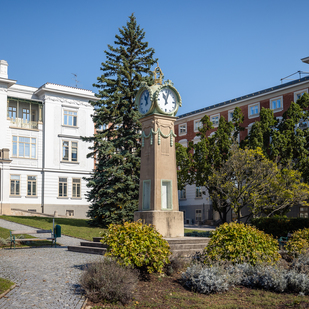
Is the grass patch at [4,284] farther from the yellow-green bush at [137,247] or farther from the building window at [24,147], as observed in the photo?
the building window at [24,147]

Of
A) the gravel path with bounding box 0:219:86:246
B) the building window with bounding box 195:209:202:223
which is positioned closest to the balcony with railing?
the gravel path with bounding box 0:219:86:246

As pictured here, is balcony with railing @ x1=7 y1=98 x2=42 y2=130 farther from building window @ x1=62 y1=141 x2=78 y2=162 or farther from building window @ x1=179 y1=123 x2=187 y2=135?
building window @ x1=179 y1=123 x2=187 y2=135

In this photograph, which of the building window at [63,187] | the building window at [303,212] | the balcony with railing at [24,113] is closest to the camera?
the building window at [303,212]

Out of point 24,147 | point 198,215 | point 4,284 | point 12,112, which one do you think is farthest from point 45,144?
point 4,284

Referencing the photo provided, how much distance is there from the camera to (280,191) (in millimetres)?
28453

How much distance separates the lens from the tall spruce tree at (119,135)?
24219 millimetres

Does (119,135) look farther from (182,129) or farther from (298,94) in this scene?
(182,129)

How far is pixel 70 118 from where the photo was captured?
4359 centimetres

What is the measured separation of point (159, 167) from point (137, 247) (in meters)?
5.55

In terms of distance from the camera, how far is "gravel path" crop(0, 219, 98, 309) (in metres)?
7.28

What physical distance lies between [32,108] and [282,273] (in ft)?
128

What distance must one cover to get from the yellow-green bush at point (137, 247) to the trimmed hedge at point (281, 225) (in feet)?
49.7

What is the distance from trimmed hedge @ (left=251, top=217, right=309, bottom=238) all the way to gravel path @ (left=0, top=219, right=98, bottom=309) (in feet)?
45.1

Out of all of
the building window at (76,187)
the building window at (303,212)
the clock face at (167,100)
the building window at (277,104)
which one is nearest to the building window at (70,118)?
the building window at (76,187)
